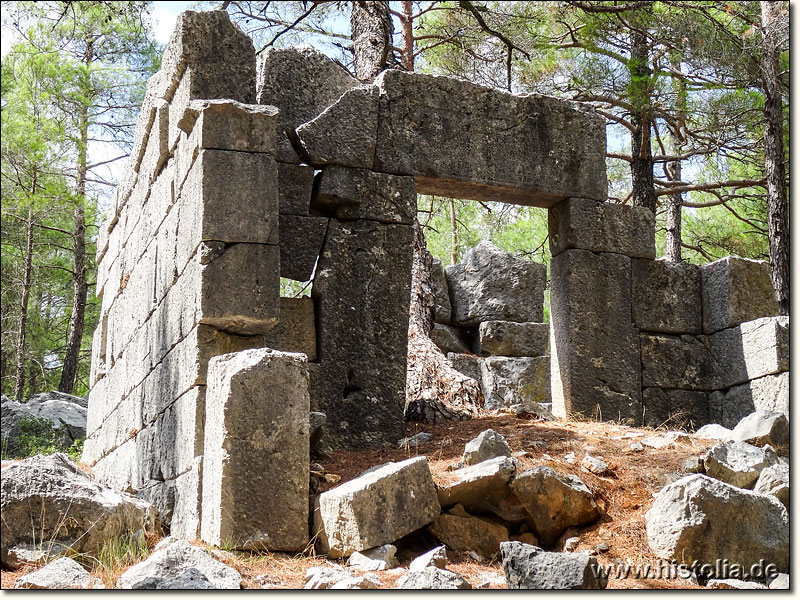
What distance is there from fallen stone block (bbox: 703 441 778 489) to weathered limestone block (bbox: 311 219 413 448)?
2.51 metres

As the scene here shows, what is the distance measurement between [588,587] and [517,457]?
7.07ft

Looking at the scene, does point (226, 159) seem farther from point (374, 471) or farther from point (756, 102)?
point (756, 102)

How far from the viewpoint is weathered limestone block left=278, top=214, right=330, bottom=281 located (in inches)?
291

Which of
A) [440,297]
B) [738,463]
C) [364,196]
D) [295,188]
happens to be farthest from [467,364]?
[738,463]

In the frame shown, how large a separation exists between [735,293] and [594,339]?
4.90 feet

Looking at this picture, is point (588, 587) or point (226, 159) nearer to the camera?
point (588, 587)

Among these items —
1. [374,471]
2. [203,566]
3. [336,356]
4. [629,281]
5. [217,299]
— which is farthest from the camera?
[629,281]

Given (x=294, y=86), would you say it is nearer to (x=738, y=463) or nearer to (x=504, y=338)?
(x=738, y=463)

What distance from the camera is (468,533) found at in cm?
546

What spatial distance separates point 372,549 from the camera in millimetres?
5059

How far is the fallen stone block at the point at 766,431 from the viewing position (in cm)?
638

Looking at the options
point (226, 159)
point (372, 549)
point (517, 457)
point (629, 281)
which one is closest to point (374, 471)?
point (372, 549)

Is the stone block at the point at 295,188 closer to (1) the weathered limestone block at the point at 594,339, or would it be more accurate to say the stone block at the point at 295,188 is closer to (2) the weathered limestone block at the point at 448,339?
(1) the weathered limestone block at the point at 594,339

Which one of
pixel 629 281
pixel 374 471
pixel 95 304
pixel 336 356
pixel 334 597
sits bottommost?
pixel 334 597
